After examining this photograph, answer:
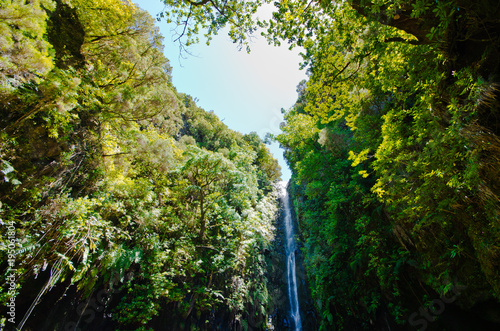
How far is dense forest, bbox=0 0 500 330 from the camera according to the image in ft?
7.86

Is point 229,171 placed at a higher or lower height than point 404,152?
higher

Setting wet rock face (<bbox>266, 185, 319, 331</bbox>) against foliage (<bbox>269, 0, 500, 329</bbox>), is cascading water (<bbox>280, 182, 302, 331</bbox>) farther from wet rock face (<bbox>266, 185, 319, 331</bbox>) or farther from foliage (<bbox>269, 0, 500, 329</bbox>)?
foliage (<bbox>269, 0, 500, 329</bbox>)

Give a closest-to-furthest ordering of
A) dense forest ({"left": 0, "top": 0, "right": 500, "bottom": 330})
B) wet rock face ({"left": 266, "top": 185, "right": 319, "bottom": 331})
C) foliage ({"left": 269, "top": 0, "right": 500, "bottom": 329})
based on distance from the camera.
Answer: foliage ({"left": 269, "top": 0, "right": 500, "bottom": 329}) → dense forest ({"left": 0, "top": 0, "right": 500, "bottom": 330}) → wet rock face ({"left": 266, "top": 185, "right": 319, "bottom": 331})

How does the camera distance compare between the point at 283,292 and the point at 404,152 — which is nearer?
the point at 404,152

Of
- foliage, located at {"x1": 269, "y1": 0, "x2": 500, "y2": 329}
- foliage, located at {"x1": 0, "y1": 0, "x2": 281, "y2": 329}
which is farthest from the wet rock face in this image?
foliage, located at {"x1": 0, "y1": 0, "x2": 281, "y2": 329}

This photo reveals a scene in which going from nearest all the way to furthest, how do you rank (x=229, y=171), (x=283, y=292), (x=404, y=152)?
(x=404, y=152) → (x=229, y=171) → (x=283, y=292)

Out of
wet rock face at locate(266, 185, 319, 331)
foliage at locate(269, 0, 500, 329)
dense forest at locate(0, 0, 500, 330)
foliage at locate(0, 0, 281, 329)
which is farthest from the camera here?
wet rock face at locate(266, 185, 319, 331)

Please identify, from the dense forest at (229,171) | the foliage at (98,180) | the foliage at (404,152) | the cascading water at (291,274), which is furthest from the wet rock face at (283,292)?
the foliage at (98,180)

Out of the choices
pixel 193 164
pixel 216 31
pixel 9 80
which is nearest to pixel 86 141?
pixel 9 80

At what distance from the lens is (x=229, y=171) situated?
8008 millimetres

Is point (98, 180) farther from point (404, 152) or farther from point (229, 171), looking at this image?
point (404, 152)

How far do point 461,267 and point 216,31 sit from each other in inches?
317

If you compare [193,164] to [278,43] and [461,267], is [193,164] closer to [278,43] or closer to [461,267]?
[278,43]

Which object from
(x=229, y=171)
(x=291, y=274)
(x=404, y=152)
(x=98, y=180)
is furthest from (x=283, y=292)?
(x=98, y=180)
